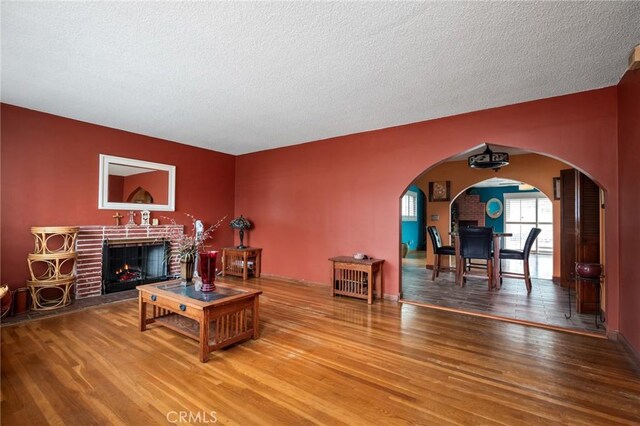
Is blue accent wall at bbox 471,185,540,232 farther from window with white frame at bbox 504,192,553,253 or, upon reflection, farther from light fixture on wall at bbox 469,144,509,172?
light fixture on wall at bbox 469,144,509,172

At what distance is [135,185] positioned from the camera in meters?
4.66

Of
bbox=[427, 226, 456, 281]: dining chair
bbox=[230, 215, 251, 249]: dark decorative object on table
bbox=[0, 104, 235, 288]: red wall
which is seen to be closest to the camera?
bbox=[0, 104, 235, 288]: red wall

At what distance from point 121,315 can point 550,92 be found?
537 cm

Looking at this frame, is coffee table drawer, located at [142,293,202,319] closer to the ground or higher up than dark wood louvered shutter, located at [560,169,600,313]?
closer to the ground

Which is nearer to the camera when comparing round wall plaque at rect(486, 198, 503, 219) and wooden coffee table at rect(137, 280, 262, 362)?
wooden coffee table at rect(137, 280, 262, 362)

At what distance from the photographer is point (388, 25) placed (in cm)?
202

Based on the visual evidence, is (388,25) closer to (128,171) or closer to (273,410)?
(273,410)

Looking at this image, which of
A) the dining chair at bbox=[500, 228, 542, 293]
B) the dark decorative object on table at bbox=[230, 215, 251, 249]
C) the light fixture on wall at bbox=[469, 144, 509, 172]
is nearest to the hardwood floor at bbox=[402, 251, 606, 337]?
the dining chair at bbox=[500, 228, 542, 293]

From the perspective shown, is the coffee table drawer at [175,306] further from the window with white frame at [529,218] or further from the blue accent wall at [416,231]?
the window with white frame at [529,218]

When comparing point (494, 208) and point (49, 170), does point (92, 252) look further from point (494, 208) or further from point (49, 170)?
point (494, 208)

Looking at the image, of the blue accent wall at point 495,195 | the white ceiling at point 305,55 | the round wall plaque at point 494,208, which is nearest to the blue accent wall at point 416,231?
the blue accent wall at point 495,195

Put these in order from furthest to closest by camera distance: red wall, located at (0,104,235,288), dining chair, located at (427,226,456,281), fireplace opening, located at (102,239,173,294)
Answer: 1. dining chair, located at (427,226,456,281)
2. fireplace opening, located at (102,239,173,294)
3. red wall, located at (0,104,235,288)

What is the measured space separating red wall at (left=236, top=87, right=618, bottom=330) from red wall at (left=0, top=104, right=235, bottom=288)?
76.8 inches

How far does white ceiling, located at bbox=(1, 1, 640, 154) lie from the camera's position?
6.23 feet
